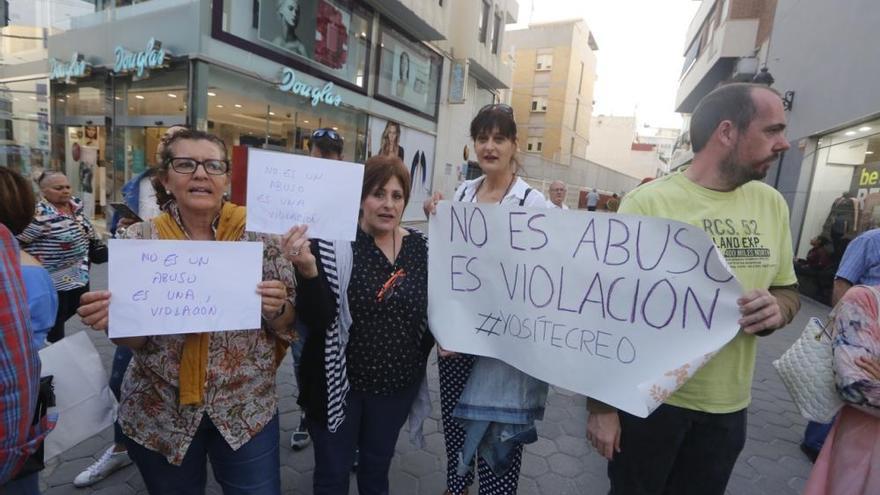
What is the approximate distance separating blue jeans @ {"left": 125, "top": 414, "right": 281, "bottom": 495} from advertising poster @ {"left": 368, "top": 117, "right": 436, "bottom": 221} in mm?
12995

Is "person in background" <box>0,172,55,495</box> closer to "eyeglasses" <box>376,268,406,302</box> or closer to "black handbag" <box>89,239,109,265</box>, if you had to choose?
"eyeglasses" <box>376,268,406,302</box>

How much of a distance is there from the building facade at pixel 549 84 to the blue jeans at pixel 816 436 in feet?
117

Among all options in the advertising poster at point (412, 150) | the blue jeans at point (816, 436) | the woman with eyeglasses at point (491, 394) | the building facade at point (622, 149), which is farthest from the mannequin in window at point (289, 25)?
the building facade at point (622, 149)

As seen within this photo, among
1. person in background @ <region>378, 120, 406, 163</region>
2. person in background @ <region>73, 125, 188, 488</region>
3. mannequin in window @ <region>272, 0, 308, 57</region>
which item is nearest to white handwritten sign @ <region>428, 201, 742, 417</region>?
person in background @ <region>73, 125, 188, 488</region>

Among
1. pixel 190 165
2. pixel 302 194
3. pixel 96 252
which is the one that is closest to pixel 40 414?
pixel 190 165

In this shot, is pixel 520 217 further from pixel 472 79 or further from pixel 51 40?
pixel 472 79

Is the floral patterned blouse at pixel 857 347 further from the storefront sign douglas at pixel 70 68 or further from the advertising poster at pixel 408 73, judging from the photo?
the advertising poster at pixel 408 73

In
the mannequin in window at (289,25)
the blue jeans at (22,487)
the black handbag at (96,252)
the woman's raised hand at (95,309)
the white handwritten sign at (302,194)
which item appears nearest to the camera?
the woman's raised hand at (95,309)

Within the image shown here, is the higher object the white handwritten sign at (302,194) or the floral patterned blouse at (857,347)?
the white handwritten sign at (302,194)

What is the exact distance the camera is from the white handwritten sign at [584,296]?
4.84 feet

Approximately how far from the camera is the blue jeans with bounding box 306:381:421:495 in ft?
6.50

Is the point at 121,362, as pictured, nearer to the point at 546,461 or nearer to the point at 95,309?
the point at 95,309

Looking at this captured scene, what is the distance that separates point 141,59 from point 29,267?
31.8 feet

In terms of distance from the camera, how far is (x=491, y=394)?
77.6 inches
